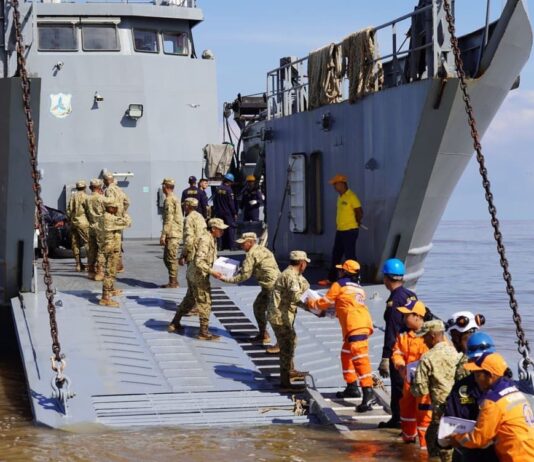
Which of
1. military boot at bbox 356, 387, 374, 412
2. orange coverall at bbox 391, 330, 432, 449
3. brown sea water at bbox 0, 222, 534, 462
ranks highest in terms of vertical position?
orange coverall at bbox 391, 330, 432, 449

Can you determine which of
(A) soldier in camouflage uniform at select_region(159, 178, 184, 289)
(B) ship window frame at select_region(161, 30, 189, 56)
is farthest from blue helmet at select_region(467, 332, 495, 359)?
(B) ship window frame at select_region(161, 30, 189, 56)

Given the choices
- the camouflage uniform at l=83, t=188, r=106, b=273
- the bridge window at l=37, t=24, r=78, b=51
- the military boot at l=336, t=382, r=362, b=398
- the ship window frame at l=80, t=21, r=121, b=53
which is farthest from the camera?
the ship window frame at l=80, t=21, r=121, b=53

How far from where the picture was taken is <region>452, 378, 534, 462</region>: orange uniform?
6.31 m

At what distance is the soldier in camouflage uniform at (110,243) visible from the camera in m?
13.4

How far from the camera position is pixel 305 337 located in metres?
12.4

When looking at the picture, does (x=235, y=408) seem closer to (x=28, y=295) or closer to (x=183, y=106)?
(x=28, y=295)

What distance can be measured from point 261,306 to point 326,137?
4.88m

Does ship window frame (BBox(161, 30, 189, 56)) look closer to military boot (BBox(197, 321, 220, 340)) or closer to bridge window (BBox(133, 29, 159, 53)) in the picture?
bridge window (BBox(133, 29, 159, 53))

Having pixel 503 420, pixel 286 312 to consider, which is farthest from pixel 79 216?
pixel 503 420

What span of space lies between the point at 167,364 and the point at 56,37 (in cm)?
1091

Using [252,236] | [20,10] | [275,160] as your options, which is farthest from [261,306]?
[275,160]

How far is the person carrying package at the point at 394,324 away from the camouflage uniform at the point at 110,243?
4803 millimetres

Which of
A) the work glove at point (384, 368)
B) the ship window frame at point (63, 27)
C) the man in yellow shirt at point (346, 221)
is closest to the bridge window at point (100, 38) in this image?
the ship window frame at point (63, 27)

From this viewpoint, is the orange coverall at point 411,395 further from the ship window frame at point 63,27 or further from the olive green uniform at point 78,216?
the ship window frame at point 63,27
